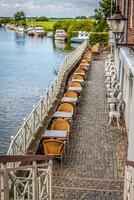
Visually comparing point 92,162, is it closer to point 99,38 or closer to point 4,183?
point 4,183

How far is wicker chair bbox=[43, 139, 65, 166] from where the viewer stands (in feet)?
43.9

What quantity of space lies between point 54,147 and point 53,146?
5 cm

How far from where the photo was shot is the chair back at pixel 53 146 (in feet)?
43.9

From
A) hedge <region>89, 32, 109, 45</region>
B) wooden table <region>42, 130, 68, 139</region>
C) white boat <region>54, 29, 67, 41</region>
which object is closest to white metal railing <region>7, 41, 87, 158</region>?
wooden table <region>42, 130, 68, 139</region>

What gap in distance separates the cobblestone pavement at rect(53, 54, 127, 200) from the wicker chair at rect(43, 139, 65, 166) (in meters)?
0.31

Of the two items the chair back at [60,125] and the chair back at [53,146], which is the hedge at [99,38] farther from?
the chair back at [53,146]

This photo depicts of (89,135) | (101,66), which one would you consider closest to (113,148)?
(89,135)

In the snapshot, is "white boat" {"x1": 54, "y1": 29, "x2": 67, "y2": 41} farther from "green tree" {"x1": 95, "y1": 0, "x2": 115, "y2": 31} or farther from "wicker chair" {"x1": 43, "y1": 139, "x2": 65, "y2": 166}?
"wicker chair" {"x1": 43, "y1": 139, "x2": 65, "y2": 166}

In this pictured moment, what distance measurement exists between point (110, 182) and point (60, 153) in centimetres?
203

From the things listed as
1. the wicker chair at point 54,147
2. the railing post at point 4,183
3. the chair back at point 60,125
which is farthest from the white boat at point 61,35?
the railing post at point 4,183

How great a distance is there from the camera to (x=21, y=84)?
4791cm

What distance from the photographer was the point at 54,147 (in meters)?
13.5

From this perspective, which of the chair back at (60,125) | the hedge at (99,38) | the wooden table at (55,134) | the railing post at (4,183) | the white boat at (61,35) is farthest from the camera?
the white boat at (61,35)

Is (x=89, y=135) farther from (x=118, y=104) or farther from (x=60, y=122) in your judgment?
(x=118, y=104)
